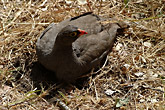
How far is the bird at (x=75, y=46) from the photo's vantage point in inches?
136

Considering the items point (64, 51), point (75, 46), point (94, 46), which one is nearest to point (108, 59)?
point (94, 46)

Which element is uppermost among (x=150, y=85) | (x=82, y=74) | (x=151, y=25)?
(x=151, y=25)

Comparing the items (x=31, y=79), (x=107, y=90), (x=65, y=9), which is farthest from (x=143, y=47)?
(x=31, y=79)

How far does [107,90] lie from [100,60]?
0.46 meters

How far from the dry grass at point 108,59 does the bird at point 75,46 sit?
0.86ft

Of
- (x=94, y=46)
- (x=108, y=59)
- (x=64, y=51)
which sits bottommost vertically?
(x=108, y=59)

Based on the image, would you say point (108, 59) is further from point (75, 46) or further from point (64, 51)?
point (64, 51)

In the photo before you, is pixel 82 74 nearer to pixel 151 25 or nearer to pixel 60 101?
pixel 60 101

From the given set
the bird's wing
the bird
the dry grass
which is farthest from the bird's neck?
the dry grass

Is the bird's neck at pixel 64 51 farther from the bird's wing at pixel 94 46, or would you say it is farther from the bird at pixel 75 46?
the bird's wing at pixel 94 46

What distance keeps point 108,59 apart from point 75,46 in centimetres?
71

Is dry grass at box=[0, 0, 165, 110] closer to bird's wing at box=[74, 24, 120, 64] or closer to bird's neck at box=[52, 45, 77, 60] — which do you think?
bird's wing at box=[74, 24, 120, 64]

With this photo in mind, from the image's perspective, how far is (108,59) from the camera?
164 inches

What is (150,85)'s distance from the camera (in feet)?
12.6
